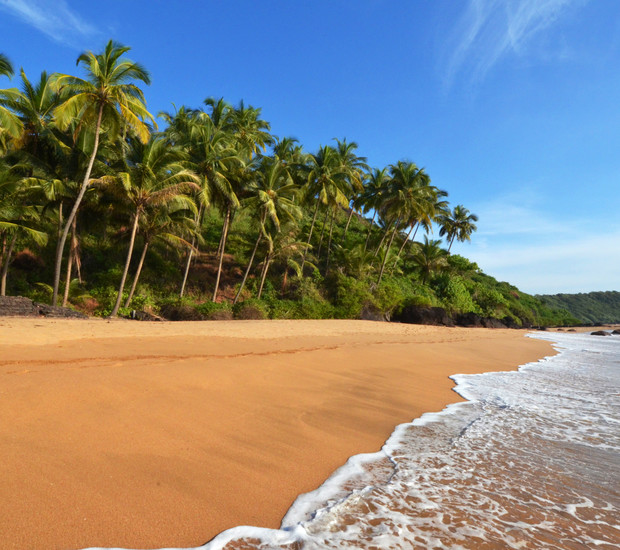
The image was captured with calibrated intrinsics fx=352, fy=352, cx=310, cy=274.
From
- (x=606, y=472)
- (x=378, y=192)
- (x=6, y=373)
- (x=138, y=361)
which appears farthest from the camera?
(x=378, y=192)

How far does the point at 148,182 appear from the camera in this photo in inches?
573

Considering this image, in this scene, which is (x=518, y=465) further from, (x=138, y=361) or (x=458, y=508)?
(x=138, y=361)

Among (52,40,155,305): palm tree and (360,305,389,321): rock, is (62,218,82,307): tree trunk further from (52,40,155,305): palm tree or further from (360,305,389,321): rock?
(360,305,389,321): rock

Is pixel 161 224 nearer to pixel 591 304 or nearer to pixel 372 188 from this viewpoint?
pixel 372 188

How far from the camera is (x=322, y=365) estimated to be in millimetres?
6238

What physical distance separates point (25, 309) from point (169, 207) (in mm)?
7162

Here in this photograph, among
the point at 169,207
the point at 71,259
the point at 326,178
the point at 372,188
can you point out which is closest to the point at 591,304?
the point at 372,188

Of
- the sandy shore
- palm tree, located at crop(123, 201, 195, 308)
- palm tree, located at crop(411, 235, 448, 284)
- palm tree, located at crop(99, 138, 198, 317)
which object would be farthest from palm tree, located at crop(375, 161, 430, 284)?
the sandy shore

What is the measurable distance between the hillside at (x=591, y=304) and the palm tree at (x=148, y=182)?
276 ft

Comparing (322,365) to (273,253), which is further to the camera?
(273,253)

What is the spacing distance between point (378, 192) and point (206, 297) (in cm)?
1722

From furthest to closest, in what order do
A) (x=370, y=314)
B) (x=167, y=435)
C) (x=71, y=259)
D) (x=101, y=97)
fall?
1. (x=370, y=314)
2. (x=71, y=259)
3. (x=101, y=97)
4. (x=167, y=435)

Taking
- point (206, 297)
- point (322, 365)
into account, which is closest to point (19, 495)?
point (322, 365)

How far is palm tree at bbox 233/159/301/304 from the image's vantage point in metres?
19.5
